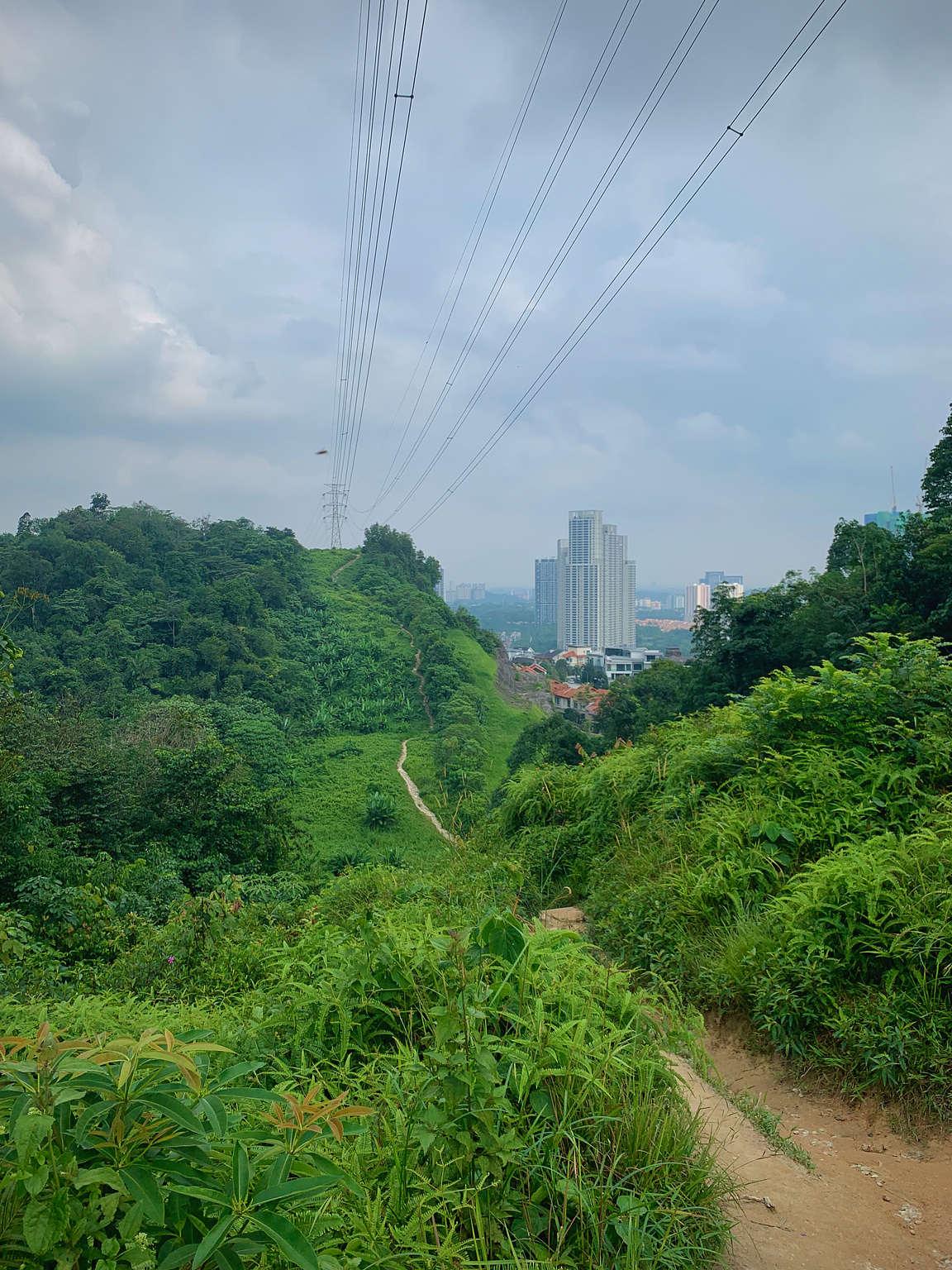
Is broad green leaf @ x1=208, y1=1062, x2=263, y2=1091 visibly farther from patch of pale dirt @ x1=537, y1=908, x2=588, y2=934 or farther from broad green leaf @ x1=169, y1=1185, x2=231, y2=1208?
patch of pale dirt @ x1=537, y1=908, x2=588, y2=934

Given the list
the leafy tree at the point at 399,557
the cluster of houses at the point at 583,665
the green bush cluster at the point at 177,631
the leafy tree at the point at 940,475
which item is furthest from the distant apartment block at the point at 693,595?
the leafy tree at the point at 940,475

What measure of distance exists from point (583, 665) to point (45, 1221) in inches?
2563

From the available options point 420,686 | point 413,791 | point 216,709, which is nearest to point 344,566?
point 420,686

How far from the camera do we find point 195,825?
47.3 feet

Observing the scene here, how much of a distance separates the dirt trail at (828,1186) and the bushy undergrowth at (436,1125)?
220mm

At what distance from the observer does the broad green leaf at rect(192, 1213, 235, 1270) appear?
1.14 metres

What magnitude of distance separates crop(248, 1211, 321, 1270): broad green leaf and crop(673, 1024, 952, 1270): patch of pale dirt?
1404 millimetres

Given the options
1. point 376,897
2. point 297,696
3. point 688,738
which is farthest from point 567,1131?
point 297,696

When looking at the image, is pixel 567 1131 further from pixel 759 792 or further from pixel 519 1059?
pixel 759 792

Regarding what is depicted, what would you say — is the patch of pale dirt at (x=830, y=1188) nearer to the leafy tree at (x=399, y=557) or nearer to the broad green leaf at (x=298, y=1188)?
the broad green leaf at (x=298, y=1188)

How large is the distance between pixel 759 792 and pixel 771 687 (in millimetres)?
817

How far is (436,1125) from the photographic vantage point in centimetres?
176

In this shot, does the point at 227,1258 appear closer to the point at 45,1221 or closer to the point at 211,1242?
the point at 211,1242

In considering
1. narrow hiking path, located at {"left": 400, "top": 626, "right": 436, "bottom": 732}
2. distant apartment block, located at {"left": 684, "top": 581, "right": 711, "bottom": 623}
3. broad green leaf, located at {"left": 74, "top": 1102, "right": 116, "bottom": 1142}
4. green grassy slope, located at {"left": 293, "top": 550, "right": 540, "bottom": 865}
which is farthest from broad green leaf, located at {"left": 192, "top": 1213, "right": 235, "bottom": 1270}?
distant apartment block, located at {"left": 684, "top": 581, "right": 711, "bottom": 623}
